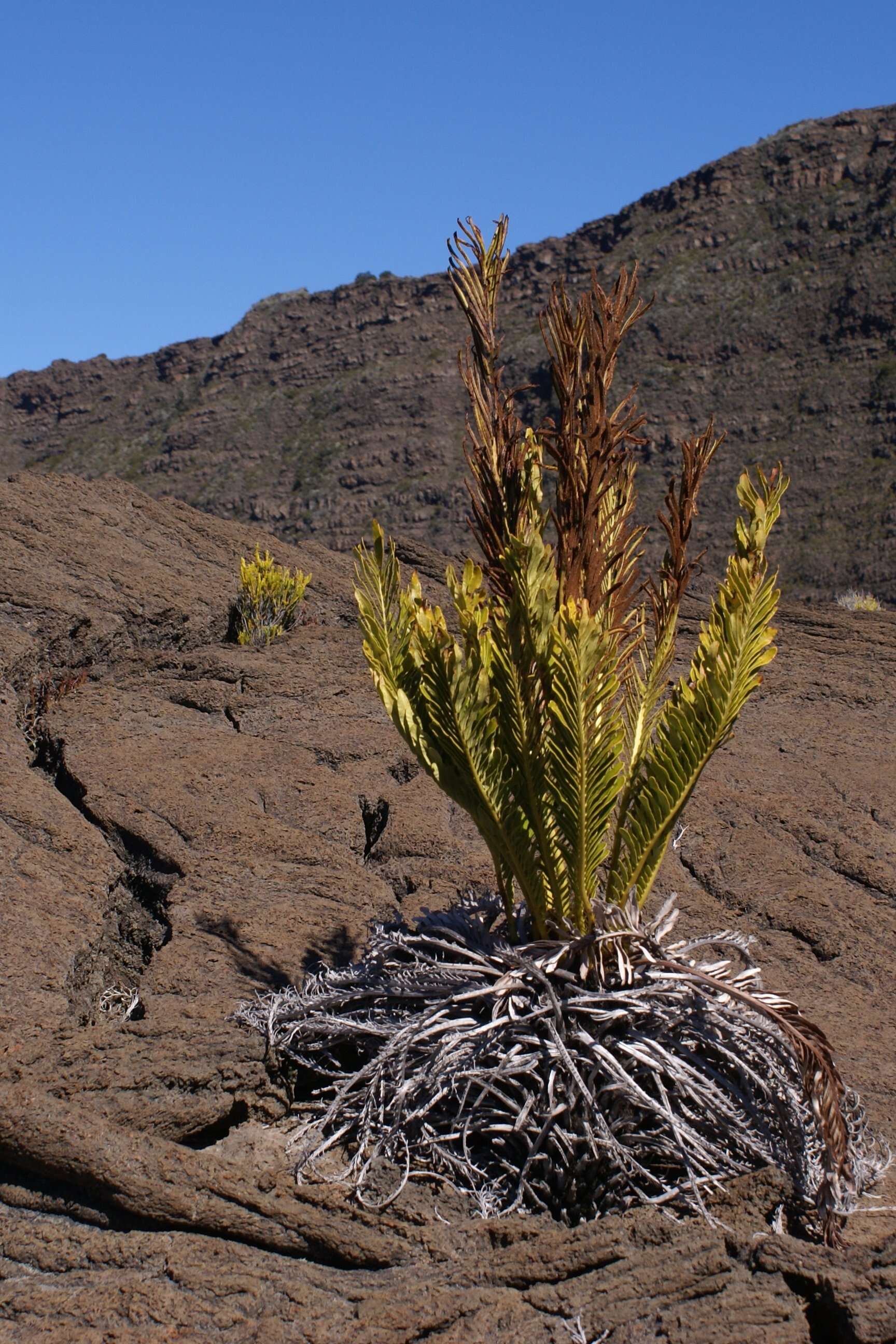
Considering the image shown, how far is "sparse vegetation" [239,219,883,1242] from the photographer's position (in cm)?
293

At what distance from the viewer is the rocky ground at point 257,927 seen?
246 cm

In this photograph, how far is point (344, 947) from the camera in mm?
4180

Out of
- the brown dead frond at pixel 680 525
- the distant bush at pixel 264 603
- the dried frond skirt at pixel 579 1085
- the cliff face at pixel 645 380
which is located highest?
the cliff face at pixel 645 380

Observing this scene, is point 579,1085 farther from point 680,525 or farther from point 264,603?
point 264,603

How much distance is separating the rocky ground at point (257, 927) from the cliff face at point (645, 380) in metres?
27.7

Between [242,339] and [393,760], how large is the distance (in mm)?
54978

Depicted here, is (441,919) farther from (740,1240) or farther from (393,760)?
(393,760)

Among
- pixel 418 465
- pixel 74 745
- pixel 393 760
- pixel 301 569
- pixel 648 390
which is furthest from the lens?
pixel 418 465

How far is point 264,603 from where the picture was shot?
23.5ft

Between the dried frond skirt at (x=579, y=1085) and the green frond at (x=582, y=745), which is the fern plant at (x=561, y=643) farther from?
the dried frond skirt at (x=579, y=1085)

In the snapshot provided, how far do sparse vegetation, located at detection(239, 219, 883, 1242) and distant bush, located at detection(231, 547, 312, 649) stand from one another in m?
3.51

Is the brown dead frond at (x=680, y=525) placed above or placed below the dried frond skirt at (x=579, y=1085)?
above

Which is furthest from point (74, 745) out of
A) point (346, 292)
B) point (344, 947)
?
point (346, 292)

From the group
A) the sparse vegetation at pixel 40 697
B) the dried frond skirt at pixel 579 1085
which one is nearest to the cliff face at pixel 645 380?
the sparse vegetation at pixel 40 697
